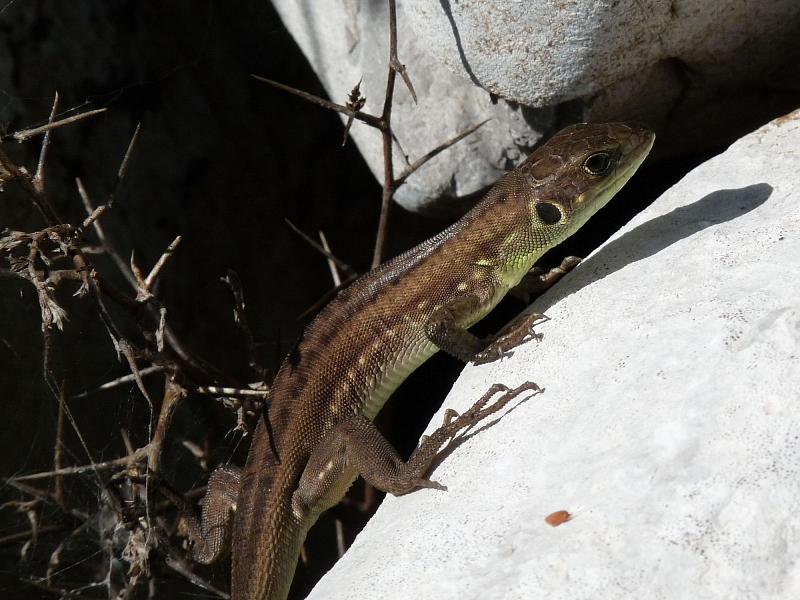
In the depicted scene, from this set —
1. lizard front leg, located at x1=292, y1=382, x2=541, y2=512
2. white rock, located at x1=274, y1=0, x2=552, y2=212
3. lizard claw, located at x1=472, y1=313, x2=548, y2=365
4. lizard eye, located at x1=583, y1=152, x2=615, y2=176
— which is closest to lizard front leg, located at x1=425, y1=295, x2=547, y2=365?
lizard claw, located at x1=472, y1=313, x2=548, y2=365

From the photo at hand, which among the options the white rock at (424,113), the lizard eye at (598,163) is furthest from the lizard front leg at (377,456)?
the white rock at (424,113)

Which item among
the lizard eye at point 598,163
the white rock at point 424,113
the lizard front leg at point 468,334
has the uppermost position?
the white rock at point 424,113

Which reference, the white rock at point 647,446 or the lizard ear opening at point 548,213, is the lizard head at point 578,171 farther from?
the white rock at point 647,446

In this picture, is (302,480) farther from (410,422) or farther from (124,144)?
(124,144)

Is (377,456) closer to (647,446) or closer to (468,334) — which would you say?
(468,334)

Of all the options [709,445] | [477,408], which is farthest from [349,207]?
[709,445]

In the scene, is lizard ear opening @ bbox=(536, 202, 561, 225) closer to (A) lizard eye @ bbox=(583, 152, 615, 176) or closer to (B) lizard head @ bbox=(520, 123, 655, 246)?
(B) lizard head @ bbox=(520, 123, 655, 246)
